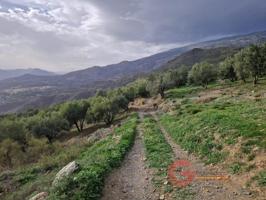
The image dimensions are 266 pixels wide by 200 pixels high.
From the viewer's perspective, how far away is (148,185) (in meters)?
16.9

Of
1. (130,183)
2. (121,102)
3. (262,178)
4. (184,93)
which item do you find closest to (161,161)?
(130,183)

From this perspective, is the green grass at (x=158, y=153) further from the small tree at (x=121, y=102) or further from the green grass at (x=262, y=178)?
the small tree at (x=121, y=102)

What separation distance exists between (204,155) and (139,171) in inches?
197

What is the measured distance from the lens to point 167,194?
1529cm

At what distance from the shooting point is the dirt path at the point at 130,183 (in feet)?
51.2

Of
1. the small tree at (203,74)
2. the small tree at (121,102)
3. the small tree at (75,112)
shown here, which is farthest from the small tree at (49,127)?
the small tree at (203,74)

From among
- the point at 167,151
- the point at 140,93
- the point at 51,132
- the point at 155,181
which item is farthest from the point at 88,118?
the point at 155,181

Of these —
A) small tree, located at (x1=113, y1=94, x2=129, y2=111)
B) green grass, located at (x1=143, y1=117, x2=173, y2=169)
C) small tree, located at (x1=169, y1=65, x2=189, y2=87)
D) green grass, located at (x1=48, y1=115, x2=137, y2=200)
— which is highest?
small tree, located at (x1=169, y1=65, x2=189, y2=87)

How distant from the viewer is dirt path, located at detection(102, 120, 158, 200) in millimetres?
15609

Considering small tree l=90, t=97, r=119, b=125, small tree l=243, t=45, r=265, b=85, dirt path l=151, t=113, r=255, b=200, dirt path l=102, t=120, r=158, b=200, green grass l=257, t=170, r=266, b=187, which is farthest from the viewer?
small tree l=90, t=97, r=119, b=125

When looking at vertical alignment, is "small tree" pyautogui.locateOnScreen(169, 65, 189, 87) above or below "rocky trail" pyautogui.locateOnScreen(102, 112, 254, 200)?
above

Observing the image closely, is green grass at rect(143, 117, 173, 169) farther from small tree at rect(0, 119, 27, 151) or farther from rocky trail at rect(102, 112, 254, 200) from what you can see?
small tree at rect(0, 119, 27, 151)

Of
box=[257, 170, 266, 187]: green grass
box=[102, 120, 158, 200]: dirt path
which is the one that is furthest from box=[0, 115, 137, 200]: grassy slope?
box=[257, 170, 266, 187]: green grass

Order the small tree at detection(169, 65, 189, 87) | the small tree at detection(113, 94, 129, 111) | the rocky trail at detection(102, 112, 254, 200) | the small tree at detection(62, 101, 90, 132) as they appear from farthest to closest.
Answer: the small tree at detection(169, 65, 189, 87)
the small tree at detection(113, 94, 129, 111)
the small tree at detection(62, 101, 90, 132)
the rocky trail at detection(102, 112, 254, 200)
